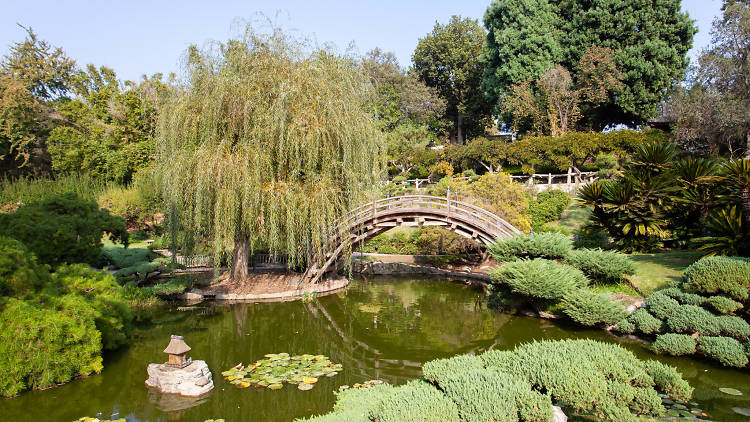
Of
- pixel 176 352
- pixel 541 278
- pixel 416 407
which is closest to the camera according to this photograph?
pixel 416 407

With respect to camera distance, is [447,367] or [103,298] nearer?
[447,367]

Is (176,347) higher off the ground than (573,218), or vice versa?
(573,218)

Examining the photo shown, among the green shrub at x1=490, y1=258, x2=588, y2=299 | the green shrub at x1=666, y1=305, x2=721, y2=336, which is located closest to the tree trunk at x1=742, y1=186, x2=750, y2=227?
the green shrub at x1=666, y1=305, x2=721, y2=336

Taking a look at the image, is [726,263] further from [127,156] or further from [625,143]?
[127,156]

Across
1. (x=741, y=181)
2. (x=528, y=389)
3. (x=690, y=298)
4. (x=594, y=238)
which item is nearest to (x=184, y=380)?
(x=528, y=389)

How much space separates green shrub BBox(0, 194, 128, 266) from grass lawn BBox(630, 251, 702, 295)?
14180 millimetres

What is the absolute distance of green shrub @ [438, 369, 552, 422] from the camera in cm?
483

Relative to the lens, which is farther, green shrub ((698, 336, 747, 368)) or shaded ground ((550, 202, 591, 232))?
shaded ground ((550, 202, 591, 232))

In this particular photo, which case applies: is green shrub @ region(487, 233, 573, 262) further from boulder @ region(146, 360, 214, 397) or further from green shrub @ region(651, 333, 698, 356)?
boulder @ region(146, 360, 214, 397)

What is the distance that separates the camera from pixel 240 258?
13945 millimetres

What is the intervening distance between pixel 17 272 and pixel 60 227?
13.1 feet

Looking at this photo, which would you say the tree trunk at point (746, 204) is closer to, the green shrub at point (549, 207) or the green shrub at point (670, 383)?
the green shrub at point (670, 383)

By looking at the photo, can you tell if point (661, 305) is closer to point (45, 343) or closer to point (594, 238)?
point (594, 238)

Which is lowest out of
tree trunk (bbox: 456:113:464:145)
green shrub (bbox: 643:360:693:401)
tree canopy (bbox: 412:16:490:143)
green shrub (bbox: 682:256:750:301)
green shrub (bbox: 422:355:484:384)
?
green shrub (bbox: 643:360:693:401)
